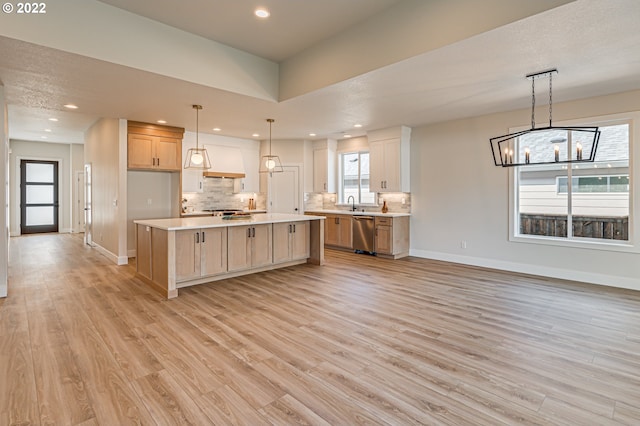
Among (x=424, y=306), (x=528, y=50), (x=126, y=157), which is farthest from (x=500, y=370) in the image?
(x=126, y=157)

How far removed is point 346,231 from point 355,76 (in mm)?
4261

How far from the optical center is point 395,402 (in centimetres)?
212

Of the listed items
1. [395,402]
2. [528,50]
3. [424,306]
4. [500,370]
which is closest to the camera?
[395,402]

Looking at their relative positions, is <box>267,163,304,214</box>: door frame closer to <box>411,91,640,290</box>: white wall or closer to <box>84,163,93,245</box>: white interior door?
<box>411,91,640,290</box>: white wall

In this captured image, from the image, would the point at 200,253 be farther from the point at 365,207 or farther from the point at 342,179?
the point at 342,179

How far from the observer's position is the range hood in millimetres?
7911

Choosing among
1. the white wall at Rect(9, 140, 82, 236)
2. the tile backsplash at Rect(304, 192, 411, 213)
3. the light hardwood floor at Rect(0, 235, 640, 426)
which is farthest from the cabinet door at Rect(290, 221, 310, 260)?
the white wall at Rect(9, 140, 82, 236)

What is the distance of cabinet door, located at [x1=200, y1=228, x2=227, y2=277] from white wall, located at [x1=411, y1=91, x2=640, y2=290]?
4164 mm

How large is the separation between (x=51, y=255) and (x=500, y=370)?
8273 millimetres

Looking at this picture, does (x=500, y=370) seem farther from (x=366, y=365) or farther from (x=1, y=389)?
(x=1, y=389)

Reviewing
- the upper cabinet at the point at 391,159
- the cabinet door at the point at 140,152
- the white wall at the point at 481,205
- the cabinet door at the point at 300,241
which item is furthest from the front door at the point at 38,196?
the white wall at the point at 481,205

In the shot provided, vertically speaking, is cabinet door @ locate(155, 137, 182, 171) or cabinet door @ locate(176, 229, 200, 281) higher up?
cabinet door @ locate(155, 137, 182, 171)

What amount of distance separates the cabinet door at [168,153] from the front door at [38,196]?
20.8ft

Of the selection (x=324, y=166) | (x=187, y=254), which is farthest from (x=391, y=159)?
(x=187, y=254)
